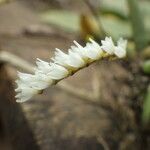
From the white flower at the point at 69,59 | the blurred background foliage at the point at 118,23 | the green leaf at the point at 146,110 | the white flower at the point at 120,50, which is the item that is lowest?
the green leaf at the point at 146,110

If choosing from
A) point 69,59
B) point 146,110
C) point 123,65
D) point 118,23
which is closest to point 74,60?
point 69,59

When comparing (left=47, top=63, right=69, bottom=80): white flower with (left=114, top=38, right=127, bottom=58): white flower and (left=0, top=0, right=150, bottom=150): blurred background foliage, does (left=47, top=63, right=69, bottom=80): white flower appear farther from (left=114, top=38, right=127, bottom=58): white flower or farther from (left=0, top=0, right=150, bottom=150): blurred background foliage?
(left=0, top=0, right=150, bottom=150): blurred background foliage

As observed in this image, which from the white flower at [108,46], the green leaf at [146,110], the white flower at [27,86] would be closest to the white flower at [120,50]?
the white flower at [108,46]

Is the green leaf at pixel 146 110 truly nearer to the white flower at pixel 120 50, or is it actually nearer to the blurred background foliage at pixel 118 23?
the blurred background foliage at pixel 118 23

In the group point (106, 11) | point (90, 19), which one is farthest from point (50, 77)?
point (106, 11)

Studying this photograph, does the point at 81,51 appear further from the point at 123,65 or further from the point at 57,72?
the point at 123,65

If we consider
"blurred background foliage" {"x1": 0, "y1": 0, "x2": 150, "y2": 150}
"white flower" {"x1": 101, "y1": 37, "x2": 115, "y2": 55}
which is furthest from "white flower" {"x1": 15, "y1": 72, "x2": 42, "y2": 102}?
"blurred background foliage" {"x1": 0, "y1": 0, "x2": 150, "y2": 150}

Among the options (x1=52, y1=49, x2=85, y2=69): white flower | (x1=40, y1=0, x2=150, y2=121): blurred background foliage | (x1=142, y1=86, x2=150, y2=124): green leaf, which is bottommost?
(x1=142, y1=86, x2=150, y2=124): green leaf

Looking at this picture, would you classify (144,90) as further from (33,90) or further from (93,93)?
(33,90)
